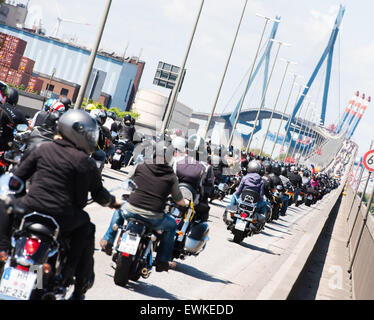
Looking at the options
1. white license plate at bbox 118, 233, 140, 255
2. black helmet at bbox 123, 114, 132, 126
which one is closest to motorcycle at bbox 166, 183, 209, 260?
white license plate at bbox 118, 233, 140, 255

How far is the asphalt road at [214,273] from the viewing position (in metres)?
7.74

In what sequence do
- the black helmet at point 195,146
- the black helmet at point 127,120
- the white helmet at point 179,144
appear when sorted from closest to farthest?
1. the white helmet at point 179,144
2. the black helmet at point 195,146
3. the black helmet at point 127,120

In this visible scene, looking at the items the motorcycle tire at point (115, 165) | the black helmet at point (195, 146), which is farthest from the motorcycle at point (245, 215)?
the motorcycle tire at point (115, 165)

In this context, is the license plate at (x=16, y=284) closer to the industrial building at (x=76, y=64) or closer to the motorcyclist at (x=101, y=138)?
the motorcyclist at (x=101, y=138)

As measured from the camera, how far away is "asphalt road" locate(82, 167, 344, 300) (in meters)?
7.74

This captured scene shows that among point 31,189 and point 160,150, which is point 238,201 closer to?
point 160,150

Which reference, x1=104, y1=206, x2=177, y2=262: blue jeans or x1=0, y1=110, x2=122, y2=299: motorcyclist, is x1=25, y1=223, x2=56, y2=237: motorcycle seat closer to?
x1=0, y1=110, x2=122, y2=299: motorcyclist

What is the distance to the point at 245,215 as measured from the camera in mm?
14055

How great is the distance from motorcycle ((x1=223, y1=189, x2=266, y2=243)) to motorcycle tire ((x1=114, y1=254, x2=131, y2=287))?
265 inches

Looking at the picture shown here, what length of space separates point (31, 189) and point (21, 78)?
118 m

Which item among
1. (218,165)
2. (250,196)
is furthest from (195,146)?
(218,165)

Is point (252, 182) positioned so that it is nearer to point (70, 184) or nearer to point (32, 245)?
point (70, 184)
